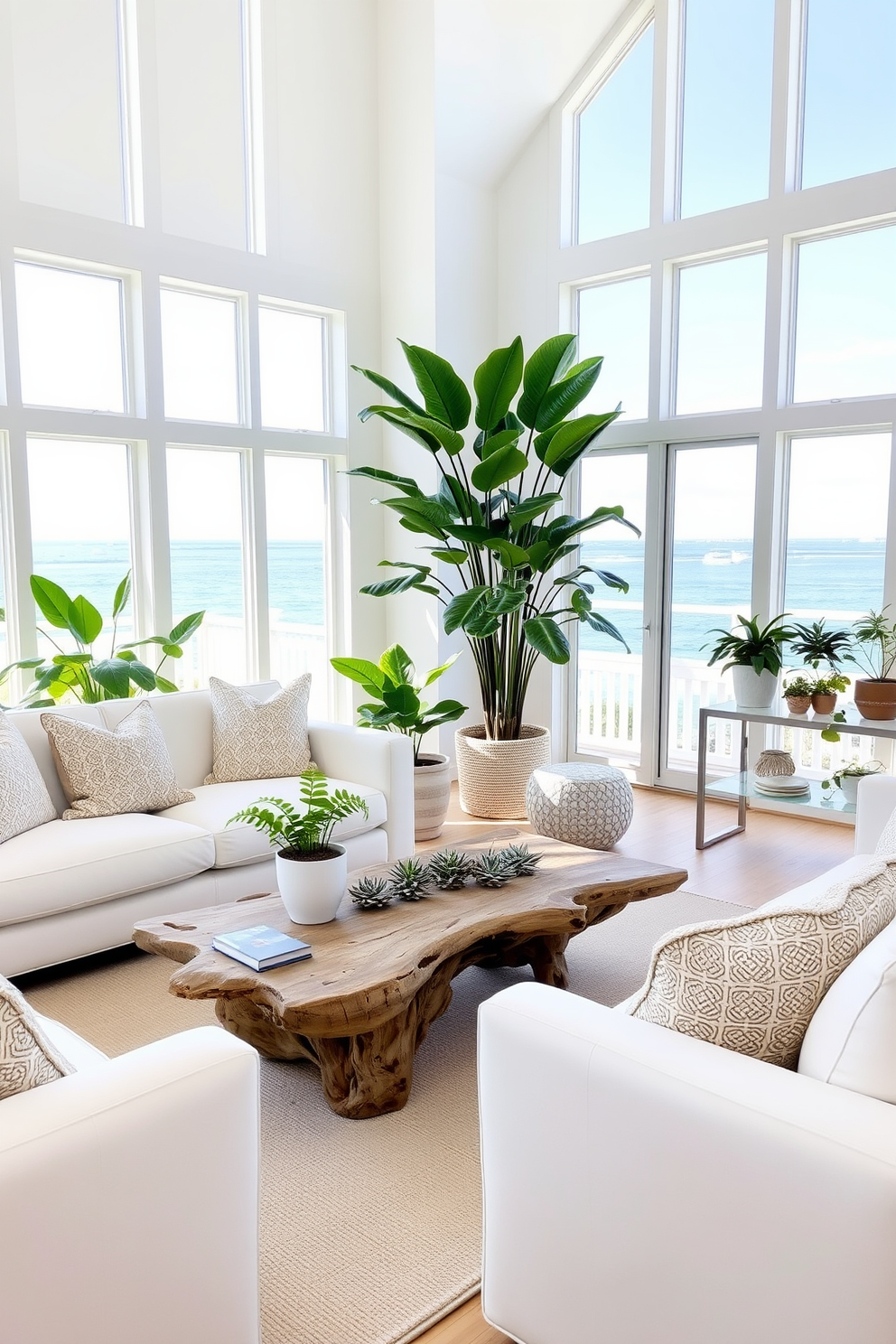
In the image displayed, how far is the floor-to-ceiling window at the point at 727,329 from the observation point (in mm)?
4840

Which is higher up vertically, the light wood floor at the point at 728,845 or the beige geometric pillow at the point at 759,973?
the beige geometric pillow at the point at 759,973

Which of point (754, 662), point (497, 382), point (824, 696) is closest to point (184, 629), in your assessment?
point (497, 382)

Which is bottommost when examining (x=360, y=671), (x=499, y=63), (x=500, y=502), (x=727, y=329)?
(x=360, y=671)

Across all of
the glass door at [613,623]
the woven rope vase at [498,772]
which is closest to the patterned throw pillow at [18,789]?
the woven rope vase at [498,772]

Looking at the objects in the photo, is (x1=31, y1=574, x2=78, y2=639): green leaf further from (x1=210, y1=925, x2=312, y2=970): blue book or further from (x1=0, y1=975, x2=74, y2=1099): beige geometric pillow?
(x1=0, y1=975, x2=74, y2=1099): beige geometric pillow

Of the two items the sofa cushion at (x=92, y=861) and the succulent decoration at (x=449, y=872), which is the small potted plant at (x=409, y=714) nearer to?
the sofa cushion at (x=92, y=861)

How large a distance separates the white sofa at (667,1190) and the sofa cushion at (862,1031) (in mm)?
37

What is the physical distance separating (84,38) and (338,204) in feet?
5.05

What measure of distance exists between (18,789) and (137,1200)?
7.30 feet

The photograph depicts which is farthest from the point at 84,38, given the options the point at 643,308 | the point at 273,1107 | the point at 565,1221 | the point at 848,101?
the point at 565,1221

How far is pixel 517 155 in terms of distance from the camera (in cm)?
593

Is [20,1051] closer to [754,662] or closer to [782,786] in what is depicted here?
[782,786]

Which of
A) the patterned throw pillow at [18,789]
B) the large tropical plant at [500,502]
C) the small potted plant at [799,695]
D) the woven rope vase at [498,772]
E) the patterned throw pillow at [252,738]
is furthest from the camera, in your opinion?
the woven rope vase at [498,772]

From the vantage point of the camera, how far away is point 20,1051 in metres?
1.39
